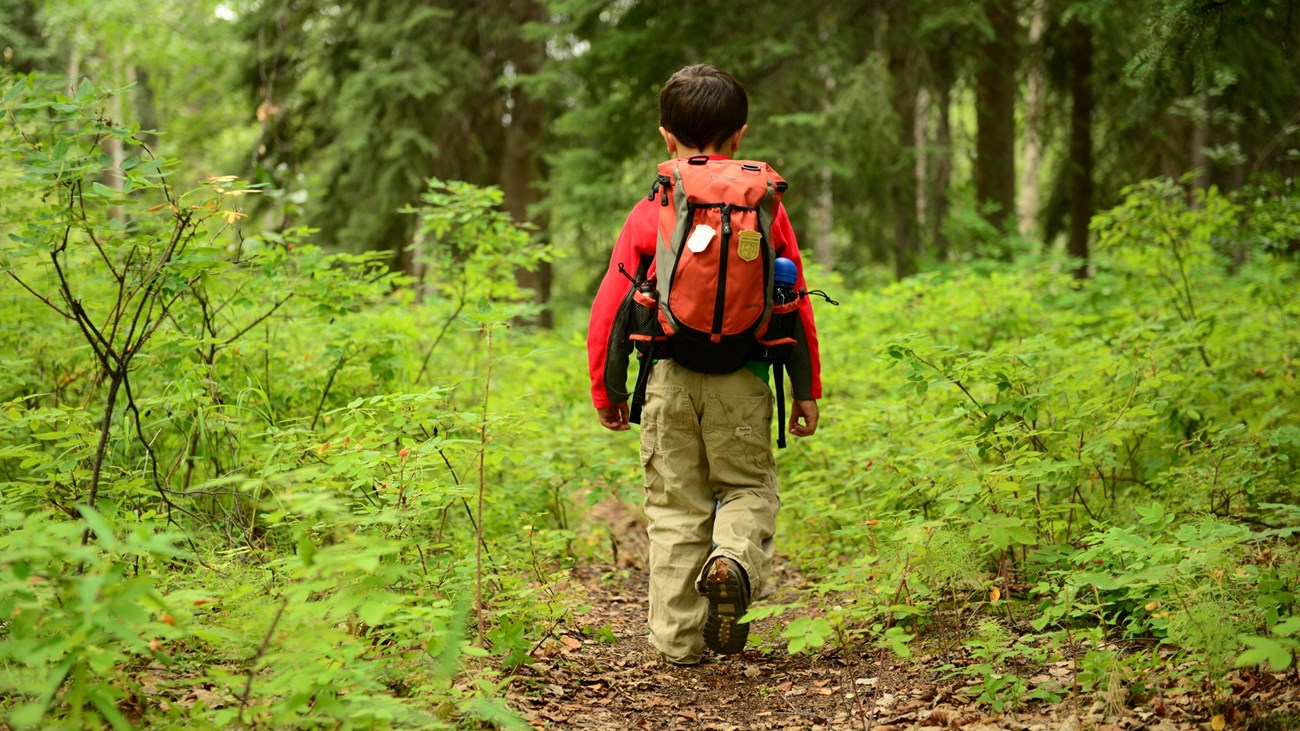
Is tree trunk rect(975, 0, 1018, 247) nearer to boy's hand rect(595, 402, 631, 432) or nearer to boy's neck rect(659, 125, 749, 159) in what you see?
boy's neck rect(659, 125, 749, 159)

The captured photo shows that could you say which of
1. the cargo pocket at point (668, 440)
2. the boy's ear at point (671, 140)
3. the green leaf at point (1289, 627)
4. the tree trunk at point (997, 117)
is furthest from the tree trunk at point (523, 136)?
the green leaf at point (1289, 627)

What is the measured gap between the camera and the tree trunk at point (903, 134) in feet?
31.9

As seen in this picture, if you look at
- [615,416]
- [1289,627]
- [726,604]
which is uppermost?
[615,416]

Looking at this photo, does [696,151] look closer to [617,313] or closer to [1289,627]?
[617,313]

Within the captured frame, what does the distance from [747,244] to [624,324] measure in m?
0.59

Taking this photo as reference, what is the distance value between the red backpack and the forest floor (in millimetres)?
1175

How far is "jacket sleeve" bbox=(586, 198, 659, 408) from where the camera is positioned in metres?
3.39

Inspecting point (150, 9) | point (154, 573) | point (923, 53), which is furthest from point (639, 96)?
point (150, 9)

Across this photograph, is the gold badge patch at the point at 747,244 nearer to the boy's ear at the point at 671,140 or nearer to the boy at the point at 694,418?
the boy at the point at 694,418

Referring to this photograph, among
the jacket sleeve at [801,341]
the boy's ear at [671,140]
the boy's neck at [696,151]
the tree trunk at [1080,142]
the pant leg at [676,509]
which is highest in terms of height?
the tree trunk at [1080,142]

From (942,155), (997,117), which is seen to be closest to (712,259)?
(997,117)

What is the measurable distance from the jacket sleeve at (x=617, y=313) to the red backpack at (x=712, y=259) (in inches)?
4.5

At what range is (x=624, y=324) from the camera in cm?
343

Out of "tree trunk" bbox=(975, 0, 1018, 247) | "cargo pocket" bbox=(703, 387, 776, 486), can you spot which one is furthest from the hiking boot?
"tree trunk" bbox=(975, 0, 1018, 247)
